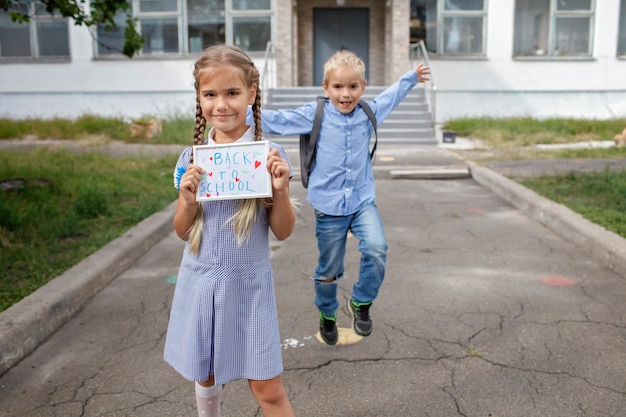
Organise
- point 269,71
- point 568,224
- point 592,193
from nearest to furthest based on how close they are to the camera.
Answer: point 568,224 < point 592,193 < point 269,71

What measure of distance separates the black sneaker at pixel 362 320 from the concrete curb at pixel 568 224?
242 cm

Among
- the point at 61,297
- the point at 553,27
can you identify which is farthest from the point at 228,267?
the point at 553,27

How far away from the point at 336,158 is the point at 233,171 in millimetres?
1713

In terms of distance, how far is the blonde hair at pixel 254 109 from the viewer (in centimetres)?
239

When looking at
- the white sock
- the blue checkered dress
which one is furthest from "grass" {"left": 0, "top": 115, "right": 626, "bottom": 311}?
the blue checkered dress

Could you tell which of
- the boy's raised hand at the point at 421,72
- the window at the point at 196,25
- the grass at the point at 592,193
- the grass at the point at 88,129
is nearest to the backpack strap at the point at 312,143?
the boy's raised hand at the point at 421,72

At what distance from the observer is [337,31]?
2061cm

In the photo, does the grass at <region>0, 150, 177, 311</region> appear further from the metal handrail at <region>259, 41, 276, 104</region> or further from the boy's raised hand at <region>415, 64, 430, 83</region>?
the metal handrail at <region>259, 41, 276, 104</region>

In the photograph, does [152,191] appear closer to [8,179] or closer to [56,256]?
[8,179]

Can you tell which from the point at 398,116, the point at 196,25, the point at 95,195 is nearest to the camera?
the point at 95,195

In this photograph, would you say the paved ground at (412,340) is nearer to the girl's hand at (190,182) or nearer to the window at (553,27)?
the girl's hand at (190,182)

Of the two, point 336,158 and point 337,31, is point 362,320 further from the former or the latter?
point 337,31

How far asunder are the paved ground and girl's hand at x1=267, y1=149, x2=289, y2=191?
52.2 inches

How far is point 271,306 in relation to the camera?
2.52m
